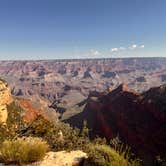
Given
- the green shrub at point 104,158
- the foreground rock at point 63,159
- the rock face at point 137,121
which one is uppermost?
the green shrub at point 104,158

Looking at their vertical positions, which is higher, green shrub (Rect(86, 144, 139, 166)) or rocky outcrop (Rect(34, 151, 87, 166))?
green shrub (Rect(86, 144, 139, 166))

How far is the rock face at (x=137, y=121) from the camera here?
128 ft

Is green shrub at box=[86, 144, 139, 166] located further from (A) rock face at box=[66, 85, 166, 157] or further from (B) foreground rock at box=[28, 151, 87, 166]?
(A) rock face at box=[66, 85, 166, 157]

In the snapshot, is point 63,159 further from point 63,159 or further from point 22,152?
point 22,152

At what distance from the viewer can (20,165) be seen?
6082 millimetres

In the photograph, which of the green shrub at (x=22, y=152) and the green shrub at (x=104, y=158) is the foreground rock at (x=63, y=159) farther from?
the green shrub at (x=104, y=158)

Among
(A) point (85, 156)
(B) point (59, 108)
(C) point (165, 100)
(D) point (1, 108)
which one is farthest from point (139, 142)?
(B) point (59, 108)

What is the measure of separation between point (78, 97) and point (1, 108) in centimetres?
10677

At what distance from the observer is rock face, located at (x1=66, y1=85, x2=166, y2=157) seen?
39.0 metres

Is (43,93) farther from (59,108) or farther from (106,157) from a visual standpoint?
(106,157)

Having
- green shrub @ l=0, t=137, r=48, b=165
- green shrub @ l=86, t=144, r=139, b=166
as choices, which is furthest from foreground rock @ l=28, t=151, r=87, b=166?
green shrub @ l=86, t=144, r=139, b=166

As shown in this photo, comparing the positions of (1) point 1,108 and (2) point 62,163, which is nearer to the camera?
(2) point 62,163

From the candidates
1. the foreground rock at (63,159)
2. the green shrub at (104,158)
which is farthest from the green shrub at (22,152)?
the green shrub at (104,158)

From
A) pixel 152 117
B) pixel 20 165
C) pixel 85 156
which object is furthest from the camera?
pixel 152 117
